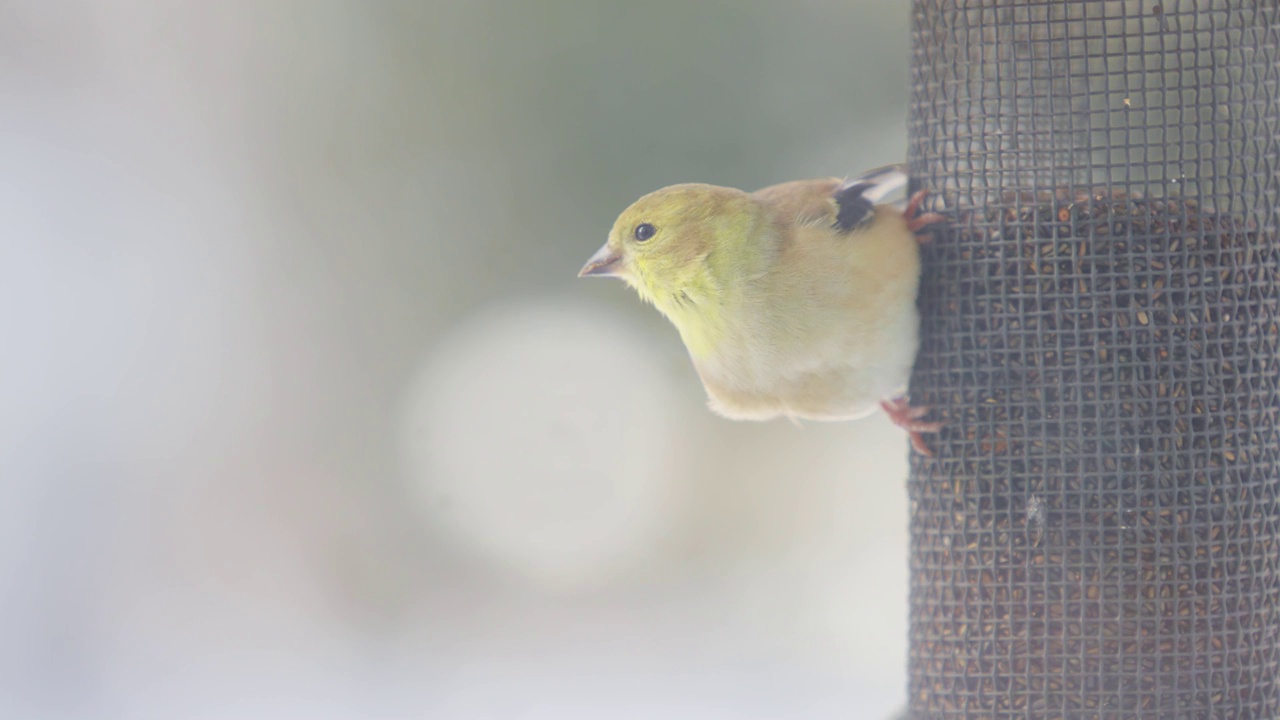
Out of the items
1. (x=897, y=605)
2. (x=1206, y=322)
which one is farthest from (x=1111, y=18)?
(x=897, y=605)

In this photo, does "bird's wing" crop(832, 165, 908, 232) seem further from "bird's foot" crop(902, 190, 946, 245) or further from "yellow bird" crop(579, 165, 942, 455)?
"bird's foot" crop(902, 190, 946, 245)

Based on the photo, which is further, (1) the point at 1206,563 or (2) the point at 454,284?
(2) the point at 454,284

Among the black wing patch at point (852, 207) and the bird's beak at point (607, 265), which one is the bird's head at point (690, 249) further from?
the black wing patch at point (852, 207)

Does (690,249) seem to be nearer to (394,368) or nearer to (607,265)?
(607,265)

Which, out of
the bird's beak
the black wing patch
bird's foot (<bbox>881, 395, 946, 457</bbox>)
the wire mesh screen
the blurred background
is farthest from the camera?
the blurred background

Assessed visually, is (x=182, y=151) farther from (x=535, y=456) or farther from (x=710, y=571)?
(x=710, y=571)

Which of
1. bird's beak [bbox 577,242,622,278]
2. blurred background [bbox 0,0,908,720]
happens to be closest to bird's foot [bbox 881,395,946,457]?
bird's beak [bbox 577,242,622,278]
